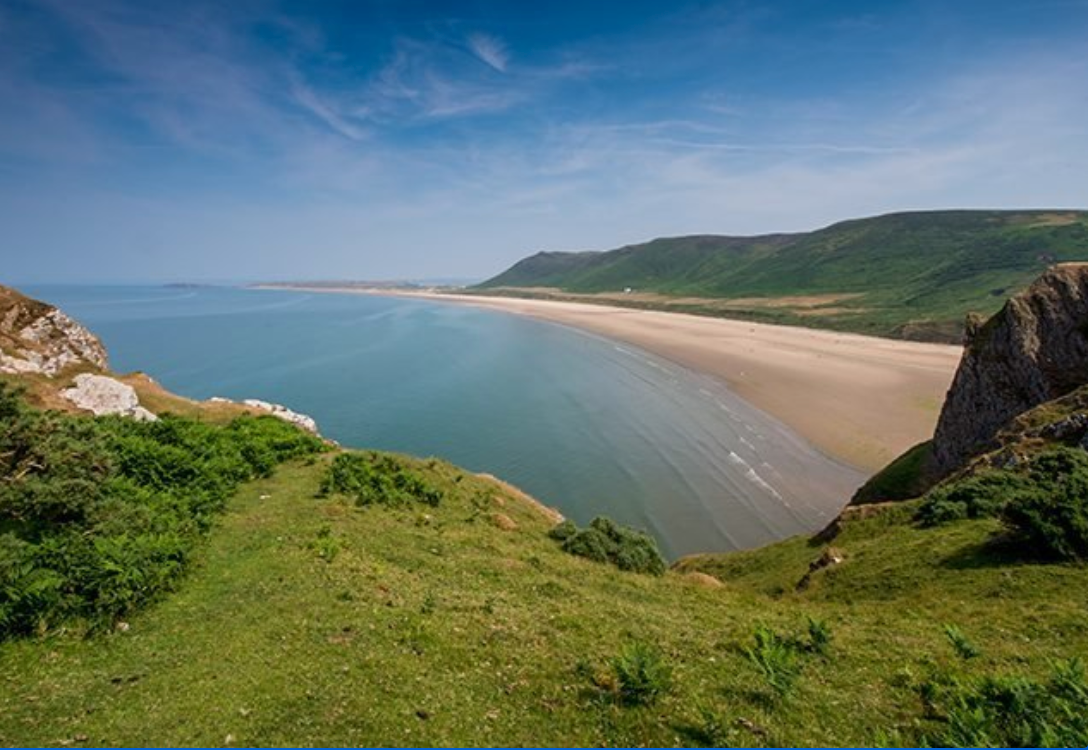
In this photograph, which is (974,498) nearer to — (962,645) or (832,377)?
(962,645)

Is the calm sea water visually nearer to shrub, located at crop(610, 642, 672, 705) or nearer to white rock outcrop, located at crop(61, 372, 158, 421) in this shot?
white rock outcrop, located at crop(61, 372, 158, 421)

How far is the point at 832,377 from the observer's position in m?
77.7

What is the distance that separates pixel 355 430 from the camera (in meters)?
58.9

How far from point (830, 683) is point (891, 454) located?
45.7 metres

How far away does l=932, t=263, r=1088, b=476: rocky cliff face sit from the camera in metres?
28.9

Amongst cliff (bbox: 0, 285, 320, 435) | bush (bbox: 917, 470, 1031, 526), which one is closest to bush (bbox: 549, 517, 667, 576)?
bush (bbox: 917, 470, 1031, 526)

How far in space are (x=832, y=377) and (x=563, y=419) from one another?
41.2m

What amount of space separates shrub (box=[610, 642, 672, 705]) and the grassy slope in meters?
0.30

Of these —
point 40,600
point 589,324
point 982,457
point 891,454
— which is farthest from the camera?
point 589,324

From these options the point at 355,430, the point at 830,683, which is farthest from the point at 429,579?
the point at 355,430

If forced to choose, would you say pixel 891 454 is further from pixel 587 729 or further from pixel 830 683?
pixel 587 729

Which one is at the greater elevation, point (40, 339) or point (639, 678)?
point (40, 339)

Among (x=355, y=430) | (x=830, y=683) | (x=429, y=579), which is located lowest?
(x=355, y=430)

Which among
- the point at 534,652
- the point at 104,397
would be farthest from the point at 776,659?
the point at 104,397
